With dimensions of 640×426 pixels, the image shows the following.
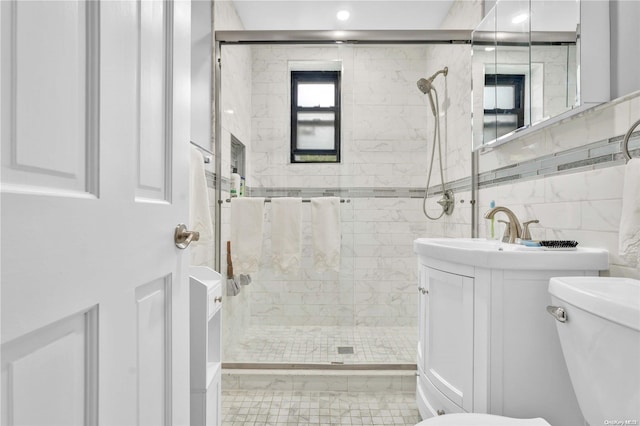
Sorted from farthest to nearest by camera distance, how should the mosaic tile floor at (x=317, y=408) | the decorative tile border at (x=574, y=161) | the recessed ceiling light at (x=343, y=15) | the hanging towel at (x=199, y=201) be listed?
the recessed ceiling light at (x=343, y=15) < the mosaic tile floor at (x=317, y=408) < the hanging towel at (x=199, y=201) < the decorative tile border at (x=574, y=161)

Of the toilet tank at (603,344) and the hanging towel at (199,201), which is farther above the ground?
the hanging towel at (199,201)

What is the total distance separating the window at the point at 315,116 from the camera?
7.35ft

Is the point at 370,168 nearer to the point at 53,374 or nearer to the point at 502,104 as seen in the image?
the point at 502,104

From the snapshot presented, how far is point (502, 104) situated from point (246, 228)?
155cm

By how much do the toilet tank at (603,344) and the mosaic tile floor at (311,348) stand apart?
4.50 ft

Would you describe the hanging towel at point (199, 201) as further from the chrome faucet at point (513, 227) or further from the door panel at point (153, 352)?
the chrome faucet at point (513, 227)

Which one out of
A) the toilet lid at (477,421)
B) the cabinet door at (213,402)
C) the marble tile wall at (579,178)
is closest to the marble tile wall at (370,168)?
the marble tile wall at (579,178)

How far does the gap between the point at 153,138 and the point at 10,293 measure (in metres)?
0.43

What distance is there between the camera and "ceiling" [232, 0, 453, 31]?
8.68 ft

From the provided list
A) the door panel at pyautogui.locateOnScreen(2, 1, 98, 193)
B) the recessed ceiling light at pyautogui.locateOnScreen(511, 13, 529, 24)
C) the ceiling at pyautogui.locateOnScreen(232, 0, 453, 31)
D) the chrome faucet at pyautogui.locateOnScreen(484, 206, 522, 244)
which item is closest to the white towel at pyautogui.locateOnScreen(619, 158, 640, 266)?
the chrome faucet at pyautogui.locateOnScreen(484, 206, 522, 244)

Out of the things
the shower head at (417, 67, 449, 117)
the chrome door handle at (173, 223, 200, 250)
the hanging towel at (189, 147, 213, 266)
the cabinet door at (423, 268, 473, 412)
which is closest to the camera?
the chrome door handle at (173, 223, 200, 250)

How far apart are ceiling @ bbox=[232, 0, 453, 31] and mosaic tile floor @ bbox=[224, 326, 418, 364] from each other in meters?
2.31

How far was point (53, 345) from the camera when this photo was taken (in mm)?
472

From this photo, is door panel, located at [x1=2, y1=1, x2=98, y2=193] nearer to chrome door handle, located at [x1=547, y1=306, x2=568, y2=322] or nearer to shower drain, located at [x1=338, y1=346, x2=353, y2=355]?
chrome door handle, located at [x1=547, y1=306, x2=568, y2=322]
